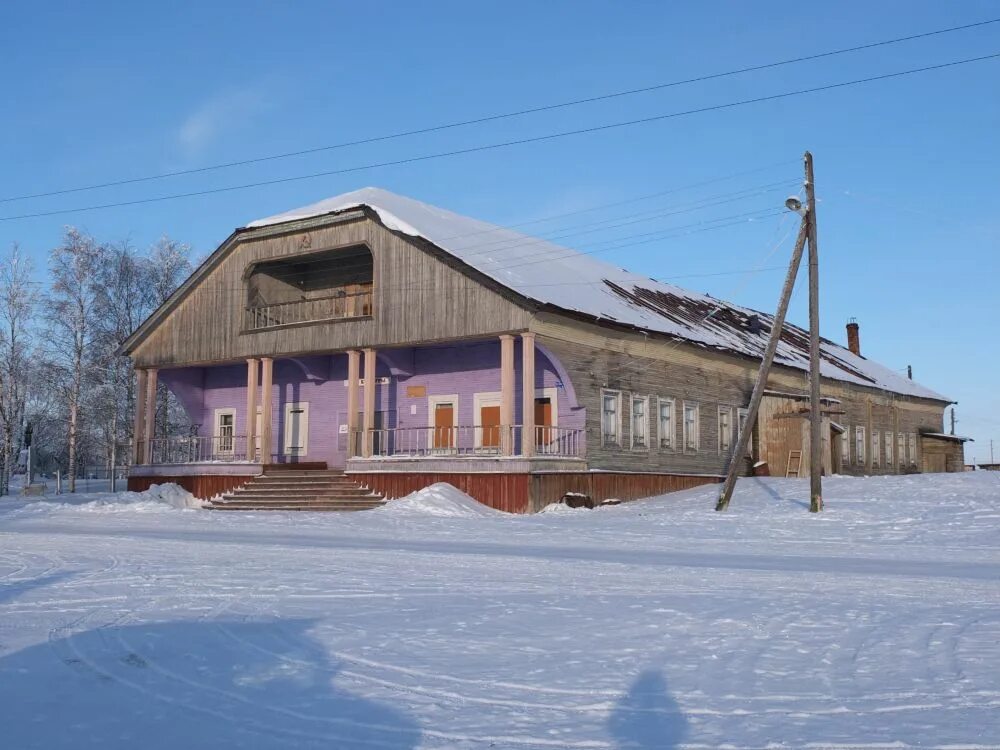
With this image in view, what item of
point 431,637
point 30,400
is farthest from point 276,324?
point 30,400

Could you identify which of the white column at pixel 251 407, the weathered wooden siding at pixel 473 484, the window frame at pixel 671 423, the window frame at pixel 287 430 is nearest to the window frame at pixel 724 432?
the window frame at pixel 671 423

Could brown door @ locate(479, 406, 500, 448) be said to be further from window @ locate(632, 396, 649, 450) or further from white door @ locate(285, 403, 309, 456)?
white door @ locate(285, 403, 309, 456)

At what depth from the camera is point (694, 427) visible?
106ft

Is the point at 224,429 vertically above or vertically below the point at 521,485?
above

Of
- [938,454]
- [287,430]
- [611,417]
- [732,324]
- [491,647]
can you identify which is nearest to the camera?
[491,647]

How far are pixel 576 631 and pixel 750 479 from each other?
22.9m

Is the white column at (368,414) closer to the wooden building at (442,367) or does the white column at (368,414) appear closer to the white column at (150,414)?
the wooden building at (442,367)

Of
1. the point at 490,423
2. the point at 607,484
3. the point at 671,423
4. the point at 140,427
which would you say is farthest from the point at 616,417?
the point at 140,427

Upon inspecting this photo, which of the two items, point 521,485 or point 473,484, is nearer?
point 521,485

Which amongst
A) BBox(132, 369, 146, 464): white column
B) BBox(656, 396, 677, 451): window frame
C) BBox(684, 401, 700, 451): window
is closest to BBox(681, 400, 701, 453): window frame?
BBox(684, 401, 700, 451): window

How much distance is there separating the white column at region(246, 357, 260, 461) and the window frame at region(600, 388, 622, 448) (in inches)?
413

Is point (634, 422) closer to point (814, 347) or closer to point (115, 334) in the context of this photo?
point (814, 347)

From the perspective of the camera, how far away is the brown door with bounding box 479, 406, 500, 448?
92.1 feet

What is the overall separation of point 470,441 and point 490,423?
90cm
